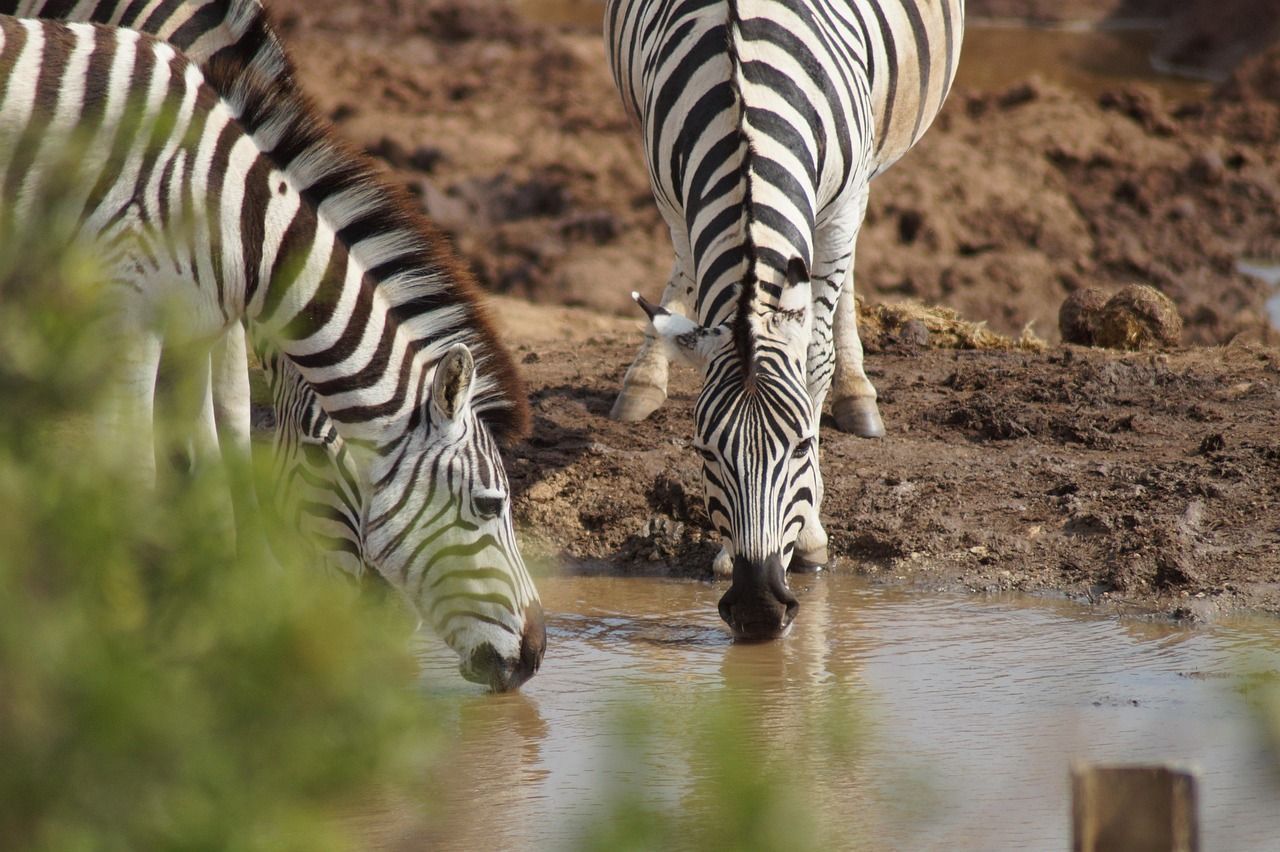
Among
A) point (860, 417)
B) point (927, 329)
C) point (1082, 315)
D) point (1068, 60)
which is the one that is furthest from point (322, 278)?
point (1068, 60)

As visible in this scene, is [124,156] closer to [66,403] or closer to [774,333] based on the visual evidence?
[774,333]

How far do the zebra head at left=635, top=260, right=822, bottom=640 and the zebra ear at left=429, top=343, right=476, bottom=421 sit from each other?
3.23ft

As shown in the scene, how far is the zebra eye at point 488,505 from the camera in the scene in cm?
413

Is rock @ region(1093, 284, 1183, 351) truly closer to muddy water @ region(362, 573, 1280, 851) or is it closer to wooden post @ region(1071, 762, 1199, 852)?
muddy water @ region(362, 573, 1280, 851)

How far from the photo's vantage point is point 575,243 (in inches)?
432

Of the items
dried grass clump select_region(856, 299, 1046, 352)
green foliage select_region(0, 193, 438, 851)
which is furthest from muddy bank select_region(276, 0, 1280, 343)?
green foliage select_region(0, 193, 438, 851)

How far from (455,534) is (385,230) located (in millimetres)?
856

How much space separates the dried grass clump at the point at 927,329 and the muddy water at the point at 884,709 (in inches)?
98.6

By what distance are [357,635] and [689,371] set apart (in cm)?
606

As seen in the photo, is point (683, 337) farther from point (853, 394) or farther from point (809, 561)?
point (853, 394)

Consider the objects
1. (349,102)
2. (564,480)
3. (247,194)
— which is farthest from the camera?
(349,102)

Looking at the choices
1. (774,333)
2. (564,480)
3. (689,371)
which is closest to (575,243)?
(689,371)

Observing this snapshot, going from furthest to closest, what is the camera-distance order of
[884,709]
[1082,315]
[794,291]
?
[1082,315]
[794,291]
[884,709]

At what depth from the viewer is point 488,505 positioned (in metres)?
4.15
